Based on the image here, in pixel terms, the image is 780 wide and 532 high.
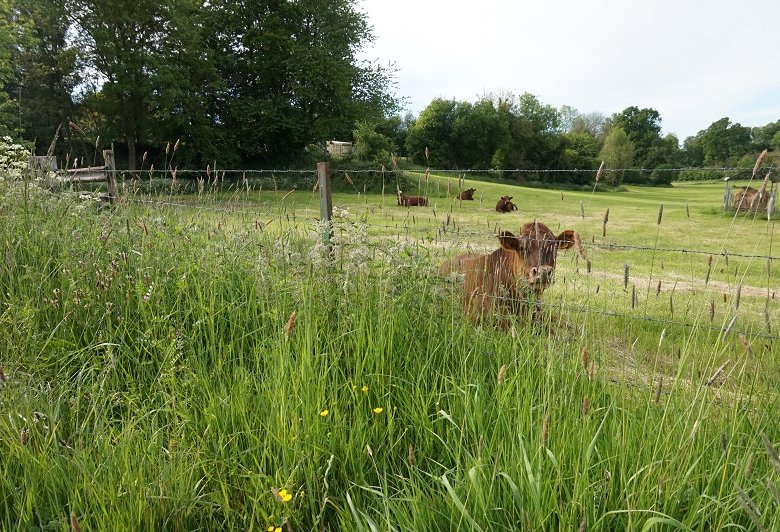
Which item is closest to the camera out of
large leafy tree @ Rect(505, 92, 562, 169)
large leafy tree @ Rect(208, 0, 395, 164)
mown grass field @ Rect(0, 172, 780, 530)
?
mown grass field @ Rect(0, 172, 780, 530)

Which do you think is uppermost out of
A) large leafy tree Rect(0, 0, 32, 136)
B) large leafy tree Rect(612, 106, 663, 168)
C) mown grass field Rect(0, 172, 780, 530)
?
large leafy tree Rect(612, 106, 663, 168)

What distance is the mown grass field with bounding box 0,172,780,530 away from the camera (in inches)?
62.8

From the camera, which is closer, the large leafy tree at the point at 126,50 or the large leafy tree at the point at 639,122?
the large leafy tree at the point at 126,50

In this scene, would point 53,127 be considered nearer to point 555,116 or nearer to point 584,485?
point 584,485

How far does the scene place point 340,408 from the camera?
7.15 ft

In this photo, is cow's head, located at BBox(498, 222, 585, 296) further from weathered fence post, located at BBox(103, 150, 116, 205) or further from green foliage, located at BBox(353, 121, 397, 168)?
green foliage, located at BBox(353, 121, 397, 168)

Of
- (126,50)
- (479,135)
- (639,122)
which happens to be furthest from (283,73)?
(639,122)

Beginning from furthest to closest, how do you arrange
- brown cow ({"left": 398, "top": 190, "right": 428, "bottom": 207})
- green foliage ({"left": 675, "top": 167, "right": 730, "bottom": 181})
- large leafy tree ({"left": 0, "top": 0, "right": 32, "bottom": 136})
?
large leafy tree ({"left": 0, "top": 0, "right": 32, "bottom": 136})
brown cow ({"left": 398, "top": 190, "right": 428, "bottom": 207})
green foliage ({"left": 675, "top": 167, "right": 730, "bottom": 181})

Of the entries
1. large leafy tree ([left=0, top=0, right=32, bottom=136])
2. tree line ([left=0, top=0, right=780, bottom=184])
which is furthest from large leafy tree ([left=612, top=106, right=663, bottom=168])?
large leafy tree ([left=0, top=0, right=32, bottom=136])

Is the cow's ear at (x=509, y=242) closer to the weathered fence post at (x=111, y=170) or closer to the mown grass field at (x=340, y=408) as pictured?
the mown grass field at (x=340, y=408)

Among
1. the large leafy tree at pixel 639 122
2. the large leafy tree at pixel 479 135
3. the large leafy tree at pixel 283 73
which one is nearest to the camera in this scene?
the large leafy tree at pixel 283 73

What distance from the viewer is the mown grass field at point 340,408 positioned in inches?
62.8

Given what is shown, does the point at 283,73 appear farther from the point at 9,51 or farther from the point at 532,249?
the point at 532,249

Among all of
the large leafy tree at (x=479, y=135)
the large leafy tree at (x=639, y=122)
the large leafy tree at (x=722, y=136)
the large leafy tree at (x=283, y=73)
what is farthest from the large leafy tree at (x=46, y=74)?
the large leafy tree at (x=639, y=122)
